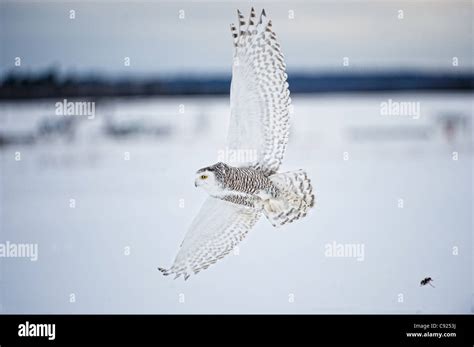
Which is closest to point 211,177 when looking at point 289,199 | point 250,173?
point 250,173

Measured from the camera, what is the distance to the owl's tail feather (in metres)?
3.76

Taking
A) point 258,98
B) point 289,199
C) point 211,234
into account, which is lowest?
point 211,234

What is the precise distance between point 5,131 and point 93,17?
2.17 ft

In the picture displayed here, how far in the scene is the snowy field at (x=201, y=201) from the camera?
387 cm

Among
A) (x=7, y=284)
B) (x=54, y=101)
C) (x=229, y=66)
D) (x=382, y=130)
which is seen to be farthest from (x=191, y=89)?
(x=7, y=284)

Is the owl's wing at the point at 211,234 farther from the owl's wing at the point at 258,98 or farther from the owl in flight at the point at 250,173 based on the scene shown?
the owl's wing at the point at 258,98

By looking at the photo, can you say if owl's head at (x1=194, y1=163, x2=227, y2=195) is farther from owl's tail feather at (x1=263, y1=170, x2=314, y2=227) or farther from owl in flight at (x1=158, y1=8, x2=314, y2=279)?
owl's tail feather at (x1=263, y1=170, x2=314, y2=227)

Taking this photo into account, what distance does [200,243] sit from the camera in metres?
3.81

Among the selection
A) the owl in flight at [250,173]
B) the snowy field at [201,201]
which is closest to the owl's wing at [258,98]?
the owl in flight at [250,173]

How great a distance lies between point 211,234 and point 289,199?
1.18 ft

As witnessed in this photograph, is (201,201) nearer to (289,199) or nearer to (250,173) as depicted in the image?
(250,173)

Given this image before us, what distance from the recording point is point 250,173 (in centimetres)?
374

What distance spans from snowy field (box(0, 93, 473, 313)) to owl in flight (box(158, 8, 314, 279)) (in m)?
0.07
